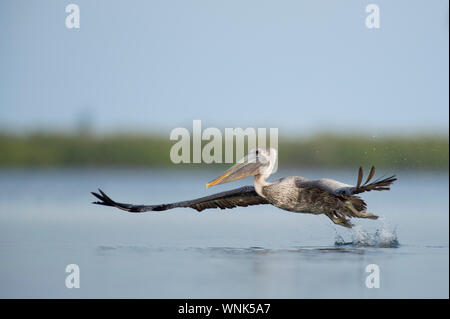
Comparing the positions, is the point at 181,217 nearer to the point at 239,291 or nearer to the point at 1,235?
the point at 1,235

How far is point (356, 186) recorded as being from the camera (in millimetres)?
9086

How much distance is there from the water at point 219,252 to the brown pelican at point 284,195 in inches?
19.7

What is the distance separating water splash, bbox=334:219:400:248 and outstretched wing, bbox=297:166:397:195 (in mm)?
1028

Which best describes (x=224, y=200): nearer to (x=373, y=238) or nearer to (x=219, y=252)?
(x=219, y=252)

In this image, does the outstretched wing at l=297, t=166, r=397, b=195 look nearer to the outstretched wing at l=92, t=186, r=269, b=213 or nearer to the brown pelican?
the brown pelican

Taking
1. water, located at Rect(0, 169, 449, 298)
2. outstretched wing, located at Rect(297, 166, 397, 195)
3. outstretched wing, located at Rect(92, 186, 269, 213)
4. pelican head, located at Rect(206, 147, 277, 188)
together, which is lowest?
water, located at Rect(0, 169, 449, 298)

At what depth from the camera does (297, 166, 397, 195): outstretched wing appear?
8.80 meters

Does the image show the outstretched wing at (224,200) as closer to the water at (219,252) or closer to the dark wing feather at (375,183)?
the water at (219,252)

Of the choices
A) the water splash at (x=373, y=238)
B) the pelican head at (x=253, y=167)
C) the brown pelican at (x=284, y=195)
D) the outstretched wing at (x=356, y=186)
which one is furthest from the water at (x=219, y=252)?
the pelican head at (x=253, y=167)

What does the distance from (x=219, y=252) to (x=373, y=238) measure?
2160mm

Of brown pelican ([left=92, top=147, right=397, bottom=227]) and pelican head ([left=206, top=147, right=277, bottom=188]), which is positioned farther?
pelican head ([left=206, top=147, right=277, bottom=188])

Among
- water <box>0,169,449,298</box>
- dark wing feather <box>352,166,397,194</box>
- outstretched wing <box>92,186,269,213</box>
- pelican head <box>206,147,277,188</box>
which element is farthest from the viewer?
outstretched wing <box>92,186,269,213</box>

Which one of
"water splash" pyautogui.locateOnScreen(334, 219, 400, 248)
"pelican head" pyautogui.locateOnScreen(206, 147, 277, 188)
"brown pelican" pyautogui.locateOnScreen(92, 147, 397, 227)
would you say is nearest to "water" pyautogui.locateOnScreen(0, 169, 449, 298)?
"water splash" pyautogui.locateOnScreen(334, 219, 400, 248)

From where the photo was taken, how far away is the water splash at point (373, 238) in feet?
34.4
